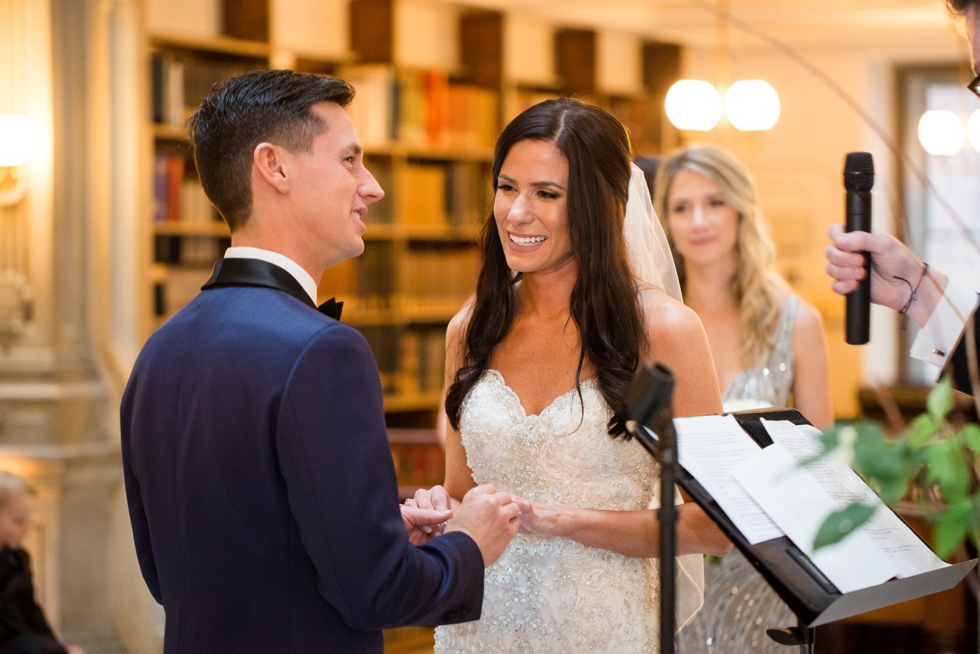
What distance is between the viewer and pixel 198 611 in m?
1.45

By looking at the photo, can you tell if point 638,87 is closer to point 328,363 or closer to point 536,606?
point 536,606

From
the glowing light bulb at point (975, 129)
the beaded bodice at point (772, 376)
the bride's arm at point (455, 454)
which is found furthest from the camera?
the glowing light bulb at point (975, 129)

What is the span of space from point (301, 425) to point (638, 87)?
6965 mm

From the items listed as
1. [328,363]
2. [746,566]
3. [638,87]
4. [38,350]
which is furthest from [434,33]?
[328,363]

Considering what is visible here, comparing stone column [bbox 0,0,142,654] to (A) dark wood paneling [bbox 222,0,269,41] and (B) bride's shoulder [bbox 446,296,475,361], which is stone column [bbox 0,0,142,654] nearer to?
(A) dark wood paneling [bbox 222,0,269,41]

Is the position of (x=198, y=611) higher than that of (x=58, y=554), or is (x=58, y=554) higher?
(x=198, y=611)

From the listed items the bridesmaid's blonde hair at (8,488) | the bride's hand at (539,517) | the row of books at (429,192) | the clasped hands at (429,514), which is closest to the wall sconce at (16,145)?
the bridesmaid's blonde hair at (8,488)

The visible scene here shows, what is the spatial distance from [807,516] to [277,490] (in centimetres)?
70

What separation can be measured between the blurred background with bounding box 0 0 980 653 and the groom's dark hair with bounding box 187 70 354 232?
0.63m

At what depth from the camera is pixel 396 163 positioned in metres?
5.73

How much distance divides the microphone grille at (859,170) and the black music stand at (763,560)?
0.36 m

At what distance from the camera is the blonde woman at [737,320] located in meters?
2.89

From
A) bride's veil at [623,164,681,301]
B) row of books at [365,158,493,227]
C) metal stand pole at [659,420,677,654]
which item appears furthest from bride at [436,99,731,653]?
row of books at [365,158,493,227]

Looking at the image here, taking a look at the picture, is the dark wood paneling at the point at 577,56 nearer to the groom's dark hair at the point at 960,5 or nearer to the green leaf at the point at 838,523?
the groom's dark hair at the point at 960,5
